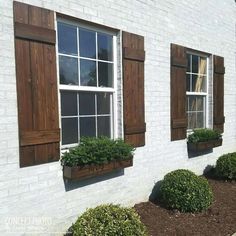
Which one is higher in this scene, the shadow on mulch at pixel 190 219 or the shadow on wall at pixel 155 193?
the shadow on wall at pixel 155 193

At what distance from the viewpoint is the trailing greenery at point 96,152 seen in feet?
12.9

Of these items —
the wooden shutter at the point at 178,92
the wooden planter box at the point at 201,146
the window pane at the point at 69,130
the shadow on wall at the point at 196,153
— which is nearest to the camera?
the window pane at the point at 69,130

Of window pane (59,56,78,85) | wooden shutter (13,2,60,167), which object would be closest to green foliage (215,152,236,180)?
window pane (59,56,78,85)

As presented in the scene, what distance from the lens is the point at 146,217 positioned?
15.4 ft

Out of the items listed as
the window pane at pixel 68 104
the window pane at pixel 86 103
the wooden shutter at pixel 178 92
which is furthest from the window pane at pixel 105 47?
the wooden shutter at pixel 178 92

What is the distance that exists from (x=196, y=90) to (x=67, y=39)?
3557mm

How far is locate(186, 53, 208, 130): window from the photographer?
259 inches

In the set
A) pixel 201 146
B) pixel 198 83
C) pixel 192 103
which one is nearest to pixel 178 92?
pixel 192 103

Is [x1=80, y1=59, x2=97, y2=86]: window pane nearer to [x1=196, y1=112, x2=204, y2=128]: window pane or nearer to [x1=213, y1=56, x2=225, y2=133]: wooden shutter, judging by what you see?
[x1=196, y1=112, x2=204, y2=128]: window pane

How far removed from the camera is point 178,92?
19.6 feet

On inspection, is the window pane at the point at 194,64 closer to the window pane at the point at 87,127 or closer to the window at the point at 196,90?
the window at the point at 196,90

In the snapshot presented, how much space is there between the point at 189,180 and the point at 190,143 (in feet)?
4.67

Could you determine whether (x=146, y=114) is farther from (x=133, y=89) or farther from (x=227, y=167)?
(x=227, y=167)

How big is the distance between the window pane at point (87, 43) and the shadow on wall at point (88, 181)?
1.66 metres
